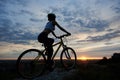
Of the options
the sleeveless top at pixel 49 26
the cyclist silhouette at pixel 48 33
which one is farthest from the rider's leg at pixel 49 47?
the sleeveless top at pixel 49 26

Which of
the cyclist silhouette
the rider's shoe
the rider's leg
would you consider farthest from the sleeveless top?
the rider's shoe

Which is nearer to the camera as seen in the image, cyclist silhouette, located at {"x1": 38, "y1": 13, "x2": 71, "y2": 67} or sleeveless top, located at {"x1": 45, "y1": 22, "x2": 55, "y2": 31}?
cyclist silhouette, located at {"x1": 38, "y1": 13, "x2": 71, "y2": 67}

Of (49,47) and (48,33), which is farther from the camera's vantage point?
(49,47)

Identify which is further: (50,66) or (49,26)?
(50,66)

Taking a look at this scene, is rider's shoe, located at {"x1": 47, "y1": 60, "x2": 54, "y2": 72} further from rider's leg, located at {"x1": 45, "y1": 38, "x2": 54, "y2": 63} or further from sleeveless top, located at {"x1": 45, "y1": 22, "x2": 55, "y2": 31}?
sleeveless top, located at {"x1": 45, "y1": 22, "x2": 55, "y2": 31}

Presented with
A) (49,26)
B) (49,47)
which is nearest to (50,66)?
(49,47)

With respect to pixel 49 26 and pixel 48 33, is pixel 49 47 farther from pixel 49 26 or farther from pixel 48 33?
pixel 49 26

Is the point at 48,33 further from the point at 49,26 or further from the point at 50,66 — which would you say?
the point at 50,66

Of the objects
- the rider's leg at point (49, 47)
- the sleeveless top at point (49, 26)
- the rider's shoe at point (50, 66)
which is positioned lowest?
the rider's shoe at point (50, 66)

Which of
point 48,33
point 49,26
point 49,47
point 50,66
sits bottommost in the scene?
point 50,66

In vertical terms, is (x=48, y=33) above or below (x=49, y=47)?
above

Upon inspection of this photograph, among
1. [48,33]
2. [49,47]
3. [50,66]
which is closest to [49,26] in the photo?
[48,33]

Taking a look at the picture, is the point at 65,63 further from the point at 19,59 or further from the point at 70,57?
the point at 19,59

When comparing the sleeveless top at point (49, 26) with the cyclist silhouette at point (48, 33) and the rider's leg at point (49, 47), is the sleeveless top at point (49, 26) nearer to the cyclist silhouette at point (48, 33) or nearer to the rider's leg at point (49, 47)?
the cyclist silhouette at point (48, 33)
